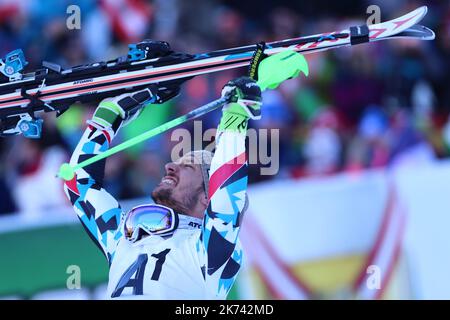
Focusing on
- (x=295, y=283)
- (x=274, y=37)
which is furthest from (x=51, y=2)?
(x=295, y=283)

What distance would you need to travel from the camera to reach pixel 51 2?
11234 mm

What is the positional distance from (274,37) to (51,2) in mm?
2110

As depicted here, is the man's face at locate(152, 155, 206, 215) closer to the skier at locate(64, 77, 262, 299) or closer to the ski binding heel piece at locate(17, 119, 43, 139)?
the skier at locate(64, 77, 262, 299)

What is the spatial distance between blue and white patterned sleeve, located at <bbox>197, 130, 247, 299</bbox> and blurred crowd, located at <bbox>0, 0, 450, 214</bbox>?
3785 mm

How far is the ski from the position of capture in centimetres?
623

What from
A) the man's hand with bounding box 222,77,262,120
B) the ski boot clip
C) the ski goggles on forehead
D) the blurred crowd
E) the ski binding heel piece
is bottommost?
the ski goggles on forehead

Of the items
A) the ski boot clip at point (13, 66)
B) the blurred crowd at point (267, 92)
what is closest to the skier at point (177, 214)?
the ski boot clip at point (13, 66)

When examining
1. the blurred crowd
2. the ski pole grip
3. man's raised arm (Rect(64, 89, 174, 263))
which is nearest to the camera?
the ski pole grip

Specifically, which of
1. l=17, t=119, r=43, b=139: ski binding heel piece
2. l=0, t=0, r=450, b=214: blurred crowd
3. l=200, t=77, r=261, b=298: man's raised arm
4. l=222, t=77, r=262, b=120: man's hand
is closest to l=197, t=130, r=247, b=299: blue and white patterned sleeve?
l=200, t=77, r=261, b=298: man's raised arm

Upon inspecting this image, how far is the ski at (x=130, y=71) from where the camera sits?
6234 millimetres

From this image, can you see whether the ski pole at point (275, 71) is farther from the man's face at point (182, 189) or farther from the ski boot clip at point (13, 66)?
the ski boot clip at point (13, 66)

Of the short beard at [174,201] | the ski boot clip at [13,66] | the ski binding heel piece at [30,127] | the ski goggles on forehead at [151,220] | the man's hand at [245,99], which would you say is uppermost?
the ski boot clip at [13,66]

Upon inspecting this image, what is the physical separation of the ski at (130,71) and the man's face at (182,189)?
1.53ft

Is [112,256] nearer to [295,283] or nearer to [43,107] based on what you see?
[43,107]
